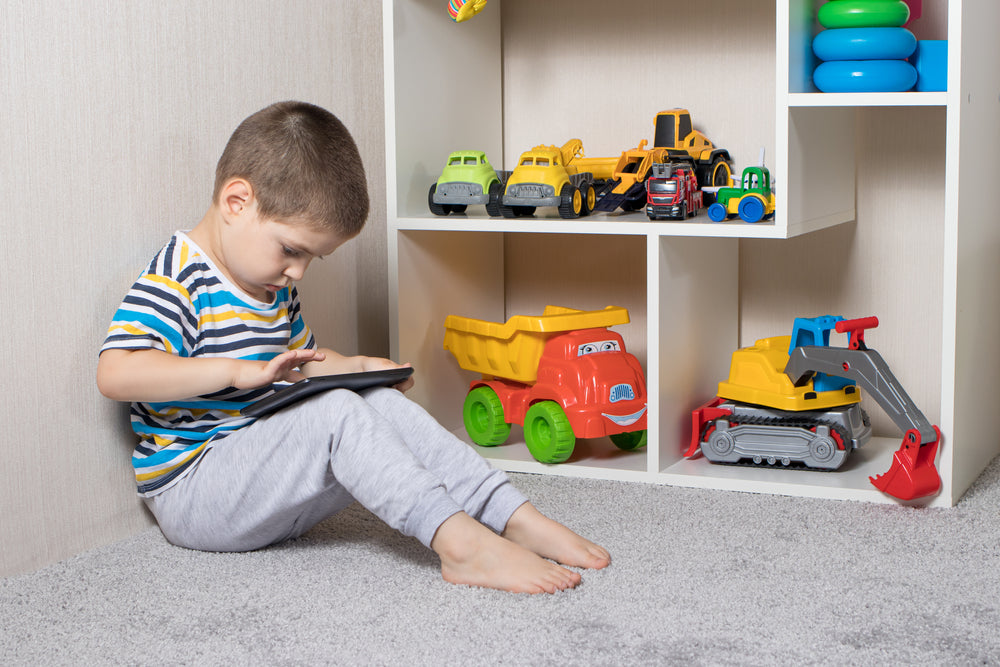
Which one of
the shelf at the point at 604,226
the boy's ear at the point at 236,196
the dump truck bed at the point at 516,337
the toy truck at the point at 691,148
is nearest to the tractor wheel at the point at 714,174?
the toy truck at the point at 691,148

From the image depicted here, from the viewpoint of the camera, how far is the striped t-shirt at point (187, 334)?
1083mm

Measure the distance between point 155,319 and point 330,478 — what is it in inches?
9.4

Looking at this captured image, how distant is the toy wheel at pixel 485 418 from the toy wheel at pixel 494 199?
0.26 meters

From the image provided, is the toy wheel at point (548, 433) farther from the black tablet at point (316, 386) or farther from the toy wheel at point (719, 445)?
the black tablet at point (316, 386)

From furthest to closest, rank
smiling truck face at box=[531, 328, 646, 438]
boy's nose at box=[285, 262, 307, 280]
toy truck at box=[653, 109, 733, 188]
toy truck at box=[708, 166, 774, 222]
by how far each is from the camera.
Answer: toy truck at box=[653, 109, 733, 188]
smiling truck face at box=[531, 328, 646, 438]
toy truck at box=[708, 166, 774, 222]
boy's nose at box=[285, 262, 307, 280]

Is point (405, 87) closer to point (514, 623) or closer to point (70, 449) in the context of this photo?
point (70, 449)

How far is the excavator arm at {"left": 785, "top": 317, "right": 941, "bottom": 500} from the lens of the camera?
1.26 metres

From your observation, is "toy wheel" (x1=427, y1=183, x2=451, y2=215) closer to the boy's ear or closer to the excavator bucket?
the boy's ear

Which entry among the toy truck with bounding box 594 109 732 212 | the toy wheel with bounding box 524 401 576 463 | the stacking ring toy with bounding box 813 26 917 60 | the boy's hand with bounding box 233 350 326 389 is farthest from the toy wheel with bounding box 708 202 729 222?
the boy's hand with bounding box 233 350 326 389

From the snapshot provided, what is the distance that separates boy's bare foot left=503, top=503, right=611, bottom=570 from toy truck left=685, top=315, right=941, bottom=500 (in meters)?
0.40

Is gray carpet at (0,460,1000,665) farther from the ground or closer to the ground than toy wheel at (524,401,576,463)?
closer to the ground

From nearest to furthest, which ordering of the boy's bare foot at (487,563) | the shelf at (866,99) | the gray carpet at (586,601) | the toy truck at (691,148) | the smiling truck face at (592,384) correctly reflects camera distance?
1. the gray carpet at (586,601)
2. the boy's bare foot at (487,563)
3. the shelf at (866,99)
4. the smiling truck face at (592,384)
5. the toy truck at (691,148)

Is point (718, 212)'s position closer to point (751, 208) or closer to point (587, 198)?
point (751, 208)

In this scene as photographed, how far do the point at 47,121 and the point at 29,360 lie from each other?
246 millimetres
